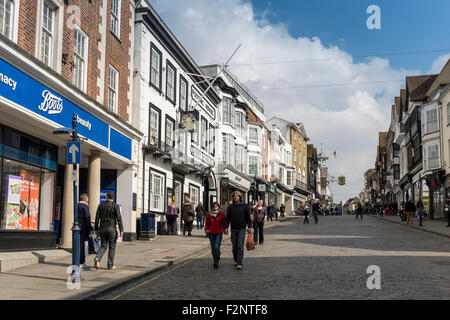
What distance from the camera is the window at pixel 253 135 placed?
4894 centimetres

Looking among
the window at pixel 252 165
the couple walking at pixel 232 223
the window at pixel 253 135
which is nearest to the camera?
the couple walking at pixel 232 223

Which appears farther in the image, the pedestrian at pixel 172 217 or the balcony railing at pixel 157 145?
the pedestrian at pixel 172 217

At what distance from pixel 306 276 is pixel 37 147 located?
28.7 ft

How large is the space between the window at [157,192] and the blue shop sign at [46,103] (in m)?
4.59

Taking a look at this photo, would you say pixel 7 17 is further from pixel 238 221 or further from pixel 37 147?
pixel 238 221

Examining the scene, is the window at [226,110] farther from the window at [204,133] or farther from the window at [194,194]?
the window at [194,194]

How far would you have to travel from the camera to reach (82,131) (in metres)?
15.7

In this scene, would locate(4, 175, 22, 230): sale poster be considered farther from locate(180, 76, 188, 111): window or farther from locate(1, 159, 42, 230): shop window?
locate(180, 76, 188, 111): window

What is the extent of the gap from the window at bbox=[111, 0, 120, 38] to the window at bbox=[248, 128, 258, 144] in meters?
29.6

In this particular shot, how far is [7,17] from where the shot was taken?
12.1m

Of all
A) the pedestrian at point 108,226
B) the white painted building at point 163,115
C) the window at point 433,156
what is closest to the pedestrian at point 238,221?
the pedestrian at point 108,226
